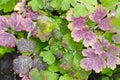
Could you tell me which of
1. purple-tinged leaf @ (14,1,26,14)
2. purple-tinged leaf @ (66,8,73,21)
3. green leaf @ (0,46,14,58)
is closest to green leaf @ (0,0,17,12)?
purple-tinged leaf @ (14,1,26,14)

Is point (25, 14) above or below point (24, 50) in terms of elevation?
above

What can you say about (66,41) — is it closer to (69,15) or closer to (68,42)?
(68,42)

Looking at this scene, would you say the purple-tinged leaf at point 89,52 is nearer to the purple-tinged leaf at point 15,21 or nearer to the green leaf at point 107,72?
the green leaf at point 107,72

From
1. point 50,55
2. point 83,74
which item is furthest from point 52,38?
point 83,74

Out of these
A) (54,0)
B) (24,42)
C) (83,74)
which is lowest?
(83,74)

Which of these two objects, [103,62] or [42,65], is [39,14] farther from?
[103,62]

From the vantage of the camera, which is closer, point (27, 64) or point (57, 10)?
point (27, 64)

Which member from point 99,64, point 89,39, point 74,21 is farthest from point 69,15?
point 99,64

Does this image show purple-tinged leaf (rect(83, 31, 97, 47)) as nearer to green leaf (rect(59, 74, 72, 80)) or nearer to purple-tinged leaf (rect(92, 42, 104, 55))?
purple-tinged leaf (rect(92, 42, 104, 55))
